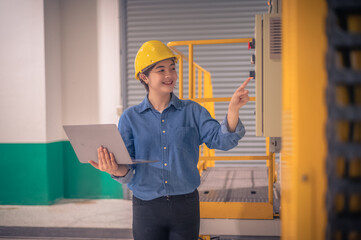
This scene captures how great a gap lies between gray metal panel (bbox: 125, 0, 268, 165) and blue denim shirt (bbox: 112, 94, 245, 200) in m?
4.67

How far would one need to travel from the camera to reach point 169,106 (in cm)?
221

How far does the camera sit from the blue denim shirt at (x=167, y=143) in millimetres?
2102

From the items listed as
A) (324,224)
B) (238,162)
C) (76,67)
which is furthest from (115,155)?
(76,67)

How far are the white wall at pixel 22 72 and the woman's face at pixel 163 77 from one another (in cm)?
506

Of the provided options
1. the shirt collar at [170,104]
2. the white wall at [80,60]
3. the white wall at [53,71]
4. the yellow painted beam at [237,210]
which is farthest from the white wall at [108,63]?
the shirt collar at [170,104]

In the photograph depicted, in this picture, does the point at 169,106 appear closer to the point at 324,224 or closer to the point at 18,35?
the point at 324,224

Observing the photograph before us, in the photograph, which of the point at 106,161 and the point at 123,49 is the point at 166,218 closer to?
the point at 106,161

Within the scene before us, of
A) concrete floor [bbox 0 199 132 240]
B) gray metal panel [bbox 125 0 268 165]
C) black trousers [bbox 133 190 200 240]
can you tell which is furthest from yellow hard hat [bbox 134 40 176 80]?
gray metal panel [bbox 125 0 268 165]

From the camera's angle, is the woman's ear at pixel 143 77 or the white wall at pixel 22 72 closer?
the woman's ear at pixel 143 77

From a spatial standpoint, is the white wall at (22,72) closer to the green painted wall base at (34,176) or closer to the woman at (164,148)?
the green painted wall base at (34,176)

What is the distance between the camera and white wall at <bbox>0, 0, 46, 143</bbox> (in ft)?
21.7

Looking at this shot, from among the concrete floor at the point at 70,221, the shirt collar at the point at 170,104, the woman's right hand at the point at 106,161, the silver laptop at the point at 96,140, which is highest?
the shirt collar at the point at 170,104

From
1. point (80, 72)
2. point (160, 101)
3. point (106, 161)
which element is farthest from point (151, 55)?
point (80, 72)

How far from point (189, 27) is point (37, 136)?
3.70 m
